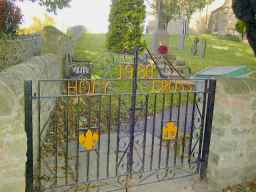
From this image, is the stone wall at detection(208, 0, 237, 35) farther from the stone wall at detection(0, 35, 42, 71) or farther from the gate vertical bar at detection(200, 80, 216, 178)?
the gate vertical bar at detection(200, 80, 216, 178)

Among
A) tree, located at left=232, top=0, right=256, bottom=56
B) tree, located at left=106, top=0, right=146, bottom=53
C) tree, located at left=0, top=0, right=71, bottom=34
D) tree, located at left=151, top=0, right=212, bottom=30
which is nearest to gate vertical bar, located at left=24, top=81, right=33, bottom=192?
tree, located at left=232, top=0, right=256, bottom=56

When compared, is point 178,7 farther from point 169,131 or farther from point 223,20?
point 169,131

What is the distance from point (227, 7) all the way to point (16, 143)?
91.2 ft

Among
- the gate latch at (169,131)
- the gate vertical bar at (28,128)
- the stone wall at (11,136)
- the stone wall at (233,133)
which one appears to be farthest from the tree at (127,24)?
the stone wall at (11,136)

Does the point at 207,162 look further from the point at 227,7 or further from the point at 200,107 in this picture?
the point at 227,7

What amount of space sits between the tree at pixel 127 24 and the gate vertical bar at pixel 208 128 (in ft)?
26.2

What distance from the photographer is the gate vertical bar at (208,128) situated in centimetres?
369

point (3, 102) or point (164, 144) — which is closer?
point (3, 102)

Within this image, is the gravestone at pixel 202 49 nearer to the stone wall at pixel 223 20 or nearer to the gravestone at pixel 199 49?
the gravestone at pixel 199 49

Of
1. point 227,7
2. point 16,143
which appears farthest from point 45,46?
point 227,7

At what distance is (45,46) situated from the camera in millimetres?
7227

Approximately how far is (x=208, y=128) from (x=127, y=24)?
8.66m

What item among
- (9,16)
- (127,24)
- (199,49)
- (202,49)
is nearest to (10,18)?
(9,16)

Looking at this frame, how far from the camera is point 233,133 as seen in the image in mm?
3664
